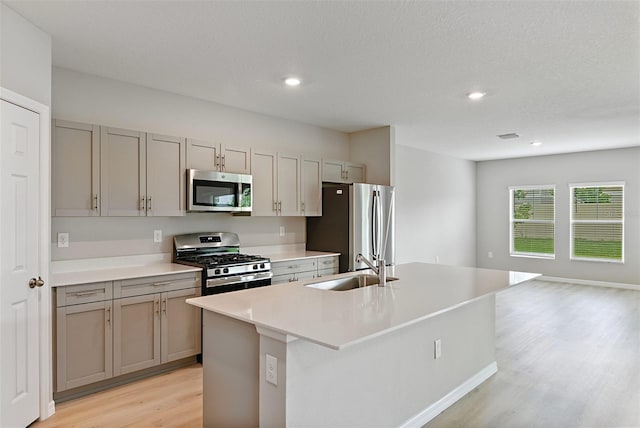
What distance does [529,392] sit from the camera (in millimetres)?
2955

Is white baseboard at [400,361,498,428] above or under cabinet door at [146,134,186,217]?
under

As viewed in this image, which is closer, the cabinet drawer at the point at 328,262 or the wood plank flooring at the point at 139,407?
the wood plank flooring at the point at 139,407

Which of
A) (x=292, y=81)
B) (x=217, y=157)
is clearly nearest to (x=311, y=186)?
(x=217, y=157)

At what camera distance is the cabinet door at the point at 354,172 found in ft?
17.2

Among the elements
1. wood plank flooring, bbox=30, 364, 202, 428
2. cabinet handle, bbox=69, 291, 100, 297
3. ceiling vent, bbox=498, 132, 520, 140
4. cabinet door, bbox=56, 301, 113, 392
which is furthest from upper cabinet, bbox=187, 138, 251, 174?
ceiling vent, bbox=498, 132, 520, 140

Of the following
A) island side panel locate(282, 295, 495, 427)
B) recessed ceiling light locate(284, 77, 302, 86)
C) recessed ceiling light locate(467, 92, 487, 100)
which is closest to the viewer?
island side panel locate(282, 295, 495, 427)

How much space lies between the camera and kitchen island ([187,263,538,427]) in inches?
67.9

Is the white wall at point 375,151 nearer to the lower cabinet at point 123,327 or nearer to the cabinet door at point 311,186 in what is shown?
the cabinet door at point 311,186

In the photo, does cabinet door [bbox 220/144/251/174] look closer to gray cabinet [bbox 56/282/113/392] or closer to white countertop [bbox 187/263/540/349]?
gray cabinet [bbox 56/282/113/392]

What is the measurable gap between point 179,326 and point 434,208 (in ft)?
18.0

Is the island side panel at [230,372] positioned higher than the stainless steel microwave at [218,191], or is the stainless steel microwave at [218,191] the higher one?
the stainless steel microwave at [218,191]

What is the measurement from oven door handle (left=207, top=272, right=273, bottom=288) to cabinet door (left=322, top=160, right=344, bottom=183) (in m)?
1.61

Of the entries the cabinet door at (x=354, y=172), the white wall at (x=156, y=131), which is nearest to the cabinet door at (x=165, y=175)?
the white wall at (x=156, y=131)

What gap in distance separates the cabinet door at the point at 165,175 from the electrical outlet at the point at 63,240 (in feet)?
2.13
